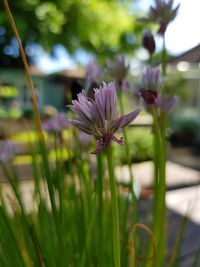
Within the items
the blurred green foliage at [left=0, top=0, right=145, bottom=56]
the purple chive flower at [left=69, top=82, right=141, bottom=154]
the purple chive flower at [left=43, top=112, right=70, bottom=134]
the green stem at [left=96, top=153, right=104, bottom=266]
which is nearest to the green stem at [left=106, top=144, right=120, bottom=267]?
the purple chive flower at [left=69, top=82, right=141, bottom=154]

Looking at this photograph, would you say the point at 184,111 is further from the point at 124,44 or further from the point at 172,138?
the point at 124,44

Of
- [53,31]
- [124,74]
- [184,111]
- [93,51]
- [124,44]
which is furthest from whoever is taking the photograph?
[124,44]

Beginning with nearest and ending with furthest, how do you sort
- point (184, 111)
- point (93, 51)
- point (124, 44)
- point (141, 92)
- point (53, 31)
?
point (141, 92)
point (53, 31)
point (184, 111)
point (93, 51)
point (124, 44)

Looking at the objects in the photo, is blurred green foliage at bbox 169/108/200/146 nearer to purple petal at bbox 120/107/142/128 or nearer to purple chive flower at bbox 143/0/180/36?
purple chive flower at bbox 143/0/180/36

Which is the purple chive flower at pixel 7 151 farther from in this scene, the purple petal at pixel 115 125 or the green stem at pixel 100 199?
the purple petal at pixel 115 125

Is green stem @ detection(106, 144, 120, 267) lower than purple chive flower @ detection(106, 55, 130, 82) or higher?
lower

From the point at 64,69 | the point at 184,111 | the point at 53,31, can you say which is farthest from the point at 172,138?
the point at 64,69

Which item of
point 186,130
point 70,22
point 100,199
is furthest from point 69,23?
point 100,199
